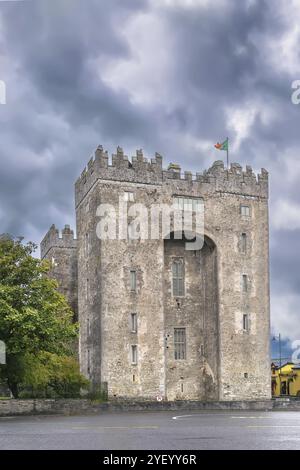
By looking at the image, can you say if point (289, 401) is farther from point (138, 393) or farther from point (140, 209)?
point (140, 209)

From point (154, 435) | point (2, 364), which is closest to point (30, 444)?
point (154, 435)

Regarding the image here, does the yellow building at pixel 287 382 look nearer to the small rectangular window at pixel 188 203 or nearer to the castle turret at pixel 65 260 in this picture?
the castle turret at pixel 65 260

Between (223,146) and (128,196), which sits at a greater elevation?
(223,146)

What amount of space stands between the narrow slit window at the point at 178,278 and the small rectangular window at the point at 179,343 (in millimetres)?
2934

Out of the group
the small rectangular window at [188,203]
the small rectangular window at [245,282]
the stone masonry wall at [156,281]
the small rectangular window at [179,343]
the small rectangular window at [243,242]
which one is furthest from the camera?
the small rectangular window at [243,242]

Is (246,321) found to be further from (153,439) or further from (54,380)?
(153,439)

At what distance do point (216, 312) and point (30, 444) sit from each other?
41574 millimetres

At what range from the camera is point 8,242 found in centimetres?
4444

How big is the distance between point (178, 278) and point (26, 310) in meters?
22.5

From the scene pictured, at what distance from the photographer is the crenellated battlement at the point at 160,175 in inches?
2352

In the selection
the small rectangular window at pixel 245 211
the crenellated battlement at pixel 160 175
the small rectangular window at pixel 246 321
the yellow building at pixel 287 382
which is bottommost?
the yellow building at pixel 287 382

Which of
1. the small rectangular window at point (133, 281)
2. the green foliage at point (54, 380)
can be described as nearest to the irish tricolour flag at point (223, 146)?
the small rectangular window at point (133, 281)

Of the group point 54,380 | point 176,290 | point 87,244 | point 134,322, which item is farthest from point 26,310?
point 176,290

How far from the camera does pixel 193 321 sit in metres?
61.9
